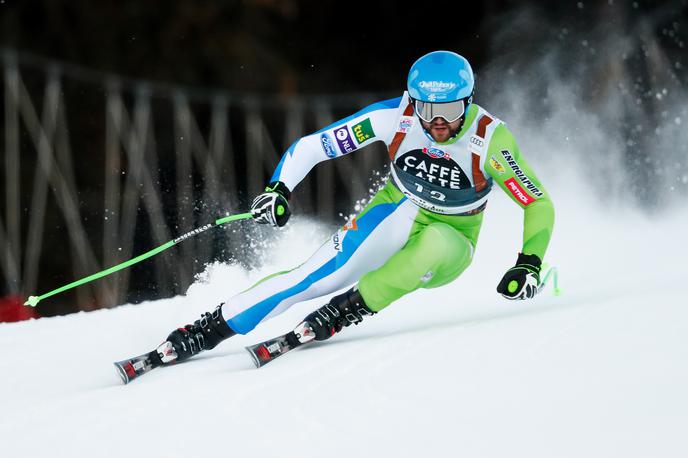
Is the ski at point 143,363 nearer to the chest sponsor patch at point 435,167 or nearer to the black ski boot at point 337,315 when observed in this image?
the black ski boot at point 337,315

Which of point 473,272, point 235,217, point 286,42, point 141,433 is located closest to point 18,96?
point 286,42

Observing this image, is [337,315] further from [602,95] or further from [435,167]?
[602,95]

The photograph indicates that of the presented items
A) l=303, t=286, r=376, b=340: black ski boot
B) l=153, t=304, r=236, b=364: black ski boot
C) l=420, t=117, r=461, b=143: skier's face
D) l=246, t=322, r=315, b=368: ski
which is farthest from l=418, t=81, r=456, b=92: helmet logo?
l=153, t=304, r=236, b=364: black ski boot

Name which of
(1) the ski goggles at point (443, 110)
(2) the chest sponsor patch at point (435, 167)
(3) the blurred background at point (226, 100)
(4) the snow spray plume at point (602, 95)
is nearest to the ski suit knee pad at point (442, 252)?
(2) the chest sponsor patch at point (435, 167)

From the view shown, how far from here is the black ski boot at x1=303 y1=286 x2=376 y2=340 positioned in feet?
10.9

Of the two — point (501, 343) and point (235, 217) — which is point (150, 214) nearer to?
point (235, 217)

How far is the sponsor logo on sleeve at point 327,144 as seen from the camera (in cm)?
352

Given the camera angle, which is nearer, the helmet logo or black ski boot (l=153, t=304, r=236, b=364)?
the helmet logo

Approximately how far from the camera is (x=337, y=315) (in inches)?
132

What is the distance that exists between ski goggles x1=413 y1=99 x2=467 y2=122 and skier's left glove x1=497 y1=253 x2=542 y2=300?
597 mm

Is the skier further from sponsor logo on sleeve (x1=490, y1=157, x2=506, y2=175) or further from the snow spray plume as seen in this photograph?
the snow spray plume

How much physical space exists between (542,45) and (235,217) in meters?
7.63

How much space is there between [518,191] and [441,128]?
14.8 inches

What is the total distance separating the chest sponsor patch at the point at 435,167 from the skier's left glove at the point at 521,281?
450 mm
